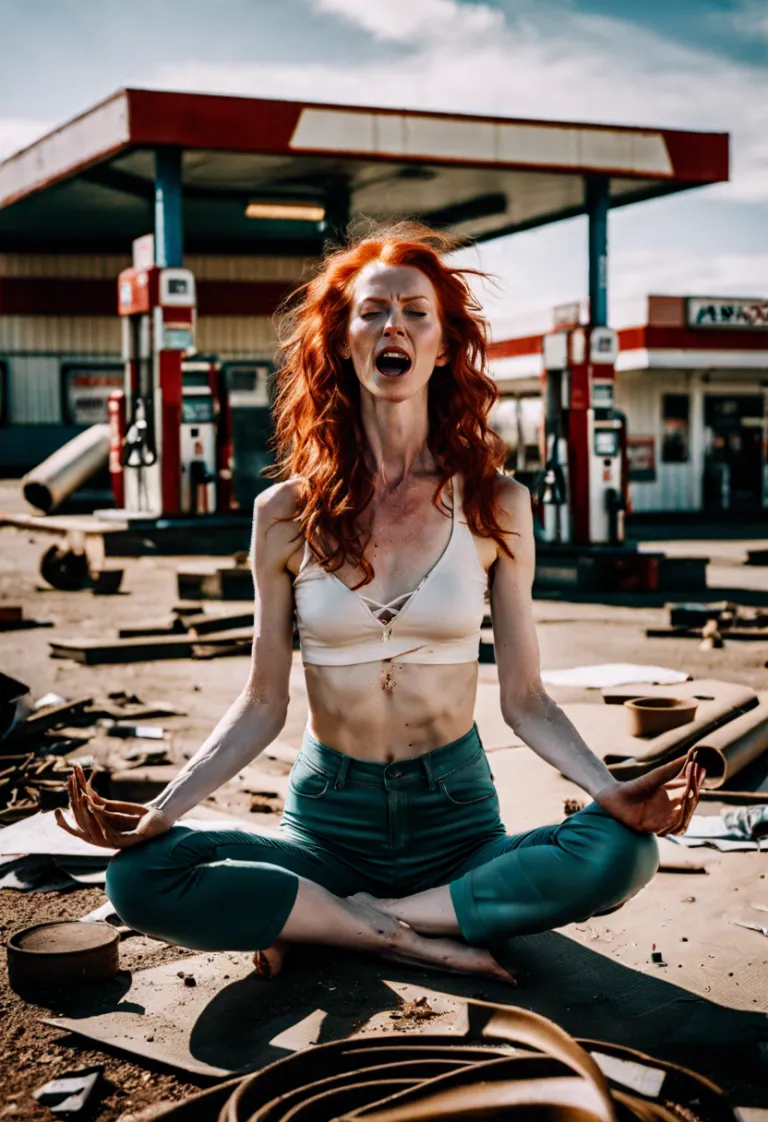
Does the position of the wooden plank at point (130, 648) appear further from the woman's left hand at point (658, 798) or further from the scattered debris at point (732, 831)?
the woman's left hand at point (658, 798)

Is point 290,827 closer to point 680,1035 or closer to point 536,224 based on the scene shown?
point 680,1035

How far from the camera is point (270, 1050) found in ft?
9.45

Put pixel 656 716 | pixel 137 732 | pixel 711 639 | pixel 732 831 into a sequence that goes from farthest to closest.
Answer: pixel 711 639, pixel 137 732, pixel 656 716, pixel 732 831

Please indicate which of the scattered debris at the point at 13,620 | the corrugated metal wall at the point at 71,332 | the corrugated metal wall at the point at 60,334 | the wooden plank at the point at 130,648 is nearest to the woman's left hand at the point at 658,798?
the wooden plank at the point at 130,648

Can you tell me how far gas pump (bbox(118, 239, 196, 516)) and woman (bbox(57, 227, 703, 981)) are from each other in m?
13.2

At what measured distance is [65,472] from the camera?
72.9 feet

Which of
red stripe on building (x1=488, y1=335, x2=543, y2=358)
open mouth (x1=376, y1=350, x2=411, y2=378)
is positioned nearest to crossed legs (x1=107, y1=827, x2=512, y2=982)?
open mouth (x1=376, y1=350, x2=411, y2=378)

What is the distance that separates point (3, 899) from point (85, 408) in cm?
2540

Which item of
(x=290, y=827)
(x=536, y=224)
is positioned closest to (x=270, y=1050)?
(x=290, y=827)

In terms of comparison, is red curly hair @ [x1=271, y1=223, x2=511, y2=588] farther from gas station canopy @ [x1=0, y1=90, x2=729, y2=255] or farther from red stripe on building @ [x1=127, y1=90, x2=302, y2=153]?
gas station canopy @ [x1=0, y1=90, x2=729, y2=255]

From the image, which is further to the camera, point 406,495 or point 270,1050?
point 406,495

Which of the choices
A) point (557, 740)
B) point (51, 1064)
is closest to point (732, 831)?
point (557, 740)

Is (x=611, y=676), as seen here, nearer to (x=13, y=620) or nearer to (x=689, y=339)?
(x=13, y=620)

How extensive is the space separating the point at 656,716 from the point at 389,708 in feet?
9.65
